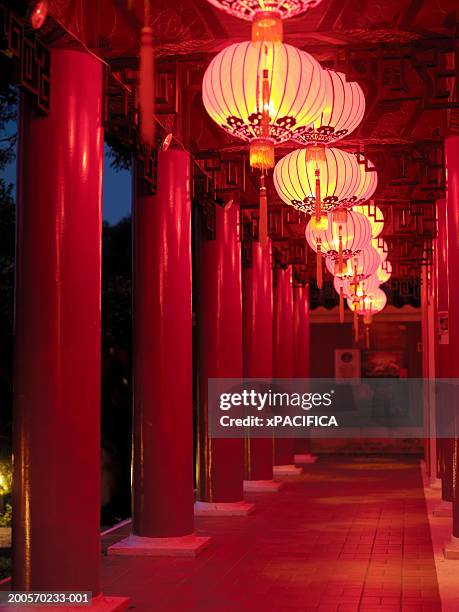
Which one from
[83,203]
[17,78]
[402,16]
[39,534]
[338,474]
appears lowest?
[338,474]

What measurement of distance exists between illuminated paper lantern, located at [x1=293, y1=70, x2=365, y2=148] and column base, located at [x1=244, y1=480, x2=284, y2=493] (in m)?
7.83

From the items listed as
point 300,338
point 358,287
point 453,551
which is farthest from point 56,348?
point 300,338

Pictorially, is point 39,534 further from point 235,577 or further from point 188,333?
point 188,333

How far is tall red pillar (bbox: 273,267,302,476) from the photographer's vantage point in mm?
15938

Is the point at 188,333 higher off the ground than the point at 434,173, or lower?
lower

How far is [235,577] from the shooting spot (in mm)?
7137

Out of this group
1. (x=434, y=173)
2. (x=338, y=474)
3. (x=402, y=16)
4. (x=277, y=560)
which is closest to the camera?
(x=402, y=16)

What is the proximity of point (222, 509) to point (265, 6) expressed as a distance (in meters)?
7.41

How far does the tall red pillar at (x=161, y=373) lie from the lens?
26.8 feet

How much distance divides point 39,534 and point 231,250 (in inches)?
233

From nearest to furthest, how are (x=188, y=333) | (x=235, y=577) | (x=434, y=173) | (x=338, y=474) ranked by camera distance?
(x=235, y=577) < (x=188, y=333) < (x=434, y=173) < (x=338, y=474)

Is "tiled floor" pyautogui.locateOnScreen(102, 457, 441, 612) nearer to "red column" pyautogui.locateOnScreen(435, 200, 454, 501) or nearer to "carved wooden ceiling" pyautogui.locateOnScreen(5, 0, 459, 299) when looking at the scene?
"red column" pyautogui.locateOnScreen(435, 200, 454, 501)

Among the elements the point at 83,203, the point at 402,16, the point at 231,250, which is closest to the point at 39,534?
the point at 83,203

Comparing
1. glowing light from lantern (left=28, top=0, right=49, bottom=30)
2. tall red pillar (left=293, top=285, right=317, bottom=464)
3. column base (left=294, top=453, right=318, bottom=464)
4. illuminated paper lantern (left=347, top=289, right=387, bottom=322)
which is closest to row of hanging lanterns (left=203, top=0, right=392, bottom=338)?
glowing light from lantern (left=28, top=0, right=49, bottom=30)
